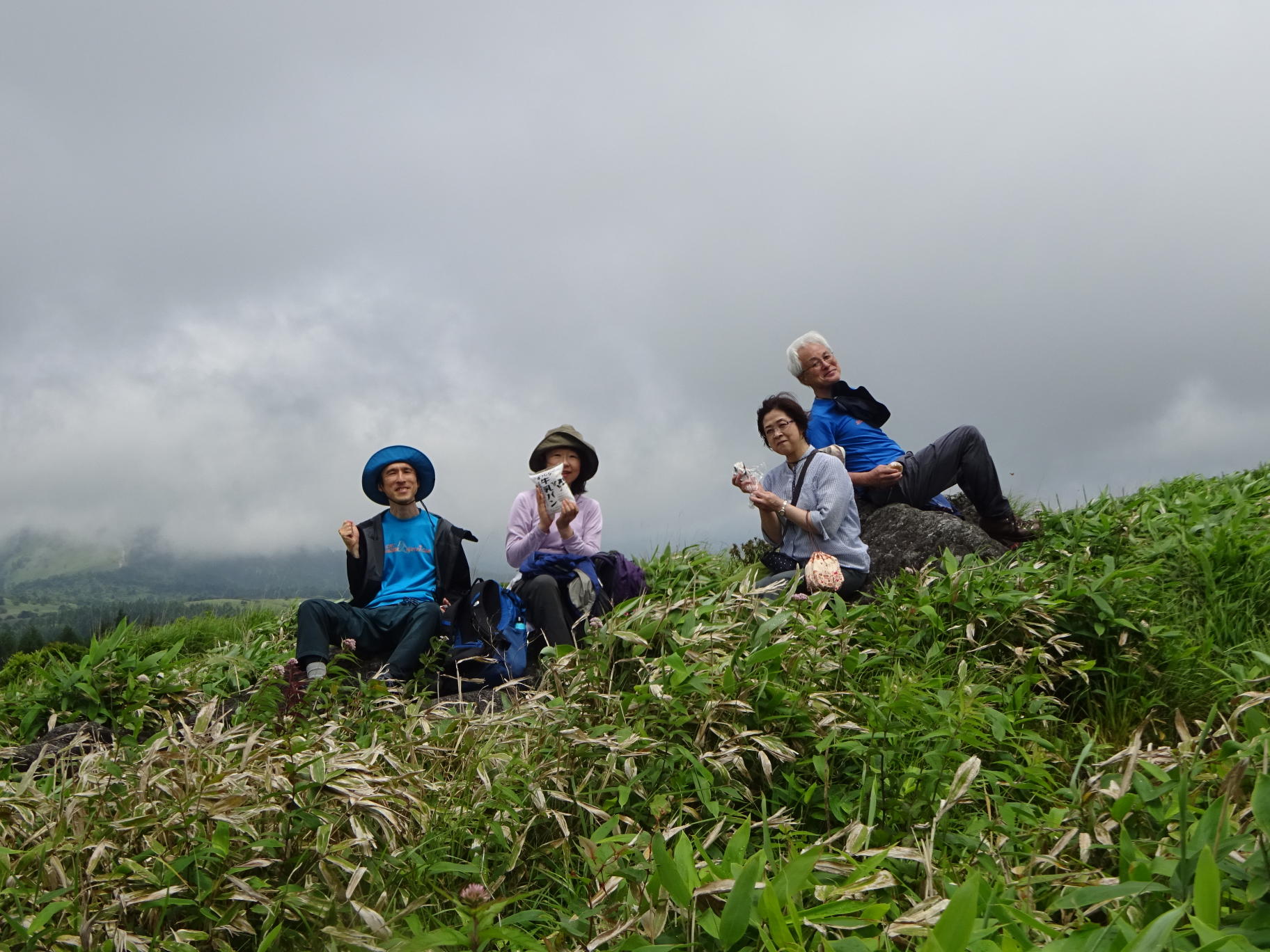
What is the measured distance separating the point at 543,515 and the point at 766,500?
5.81ft

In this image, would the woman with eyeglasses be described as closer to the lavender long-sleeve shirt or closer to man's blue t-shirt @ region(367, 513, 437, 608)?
the lavender long-sleeve shirt

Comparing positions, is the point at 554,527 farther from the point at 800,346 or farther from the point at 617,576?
the point at 800,346

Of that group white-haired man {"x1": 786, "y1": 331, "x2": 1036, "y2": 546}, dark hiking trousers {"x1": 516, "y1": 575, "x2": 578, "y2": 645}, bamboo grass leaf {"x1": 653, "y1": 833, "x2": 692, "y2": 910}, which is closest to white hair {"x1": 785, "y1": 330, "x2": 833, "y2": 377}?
white-haired man {"x1": 786, "y1": 331, "x2": 1036, "y2": 546}

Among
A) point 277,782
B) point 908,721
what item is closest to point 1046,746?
point 908,721

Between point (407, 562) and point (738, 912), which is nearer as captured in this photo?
point (738, 912)

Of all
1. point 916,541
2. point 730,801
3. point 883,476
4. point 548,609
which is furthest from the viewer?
point 883,476

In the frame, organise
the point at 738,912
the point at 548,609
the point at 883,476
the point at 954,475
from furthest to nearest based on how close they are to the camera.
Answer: the point at 954,475, the point at 883,476, the point at 548,609, the point at 738,912

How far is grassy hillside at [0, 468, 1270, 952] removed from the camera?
7.85 feet

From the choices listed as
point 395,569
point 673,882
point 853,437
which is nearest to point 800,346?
point 853,437

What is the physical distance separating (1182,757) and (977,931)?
1.34 m

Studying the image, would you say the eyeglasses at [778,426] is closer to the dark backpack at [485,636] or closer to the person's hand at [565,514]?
the person's hand at [565,514]

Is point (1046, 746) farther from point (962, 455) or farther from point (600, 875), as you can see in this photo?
point (962, 455)

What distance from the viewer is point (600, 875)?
2.81 m

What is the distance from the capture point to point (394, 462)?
7.30m
